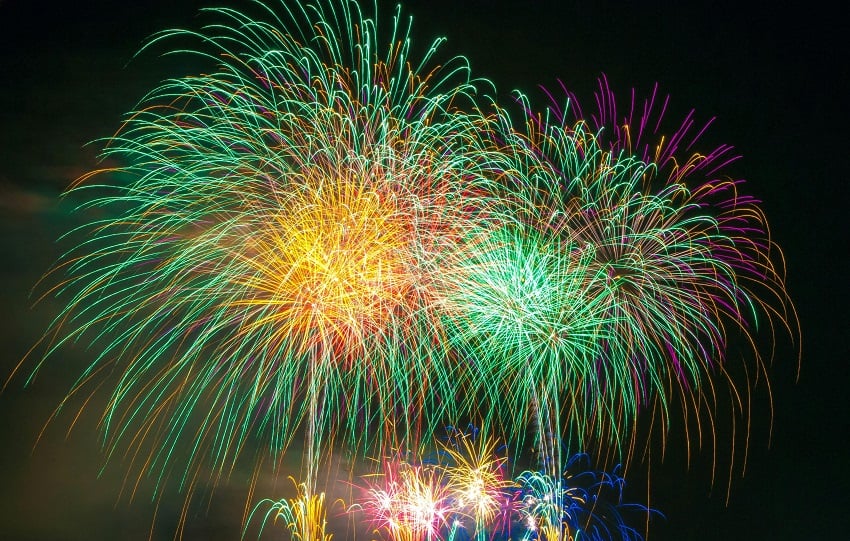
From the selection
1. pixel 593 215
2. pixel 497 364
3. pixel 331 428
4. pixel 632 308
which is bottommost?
pixel 331 428

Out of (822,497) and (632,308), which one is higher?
(632,308)

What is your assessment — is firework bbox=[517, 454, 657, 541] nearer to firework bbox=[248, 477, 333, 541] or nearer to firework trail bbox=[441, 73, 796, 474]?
firework trail bbox=[441, 73, 796, 474]

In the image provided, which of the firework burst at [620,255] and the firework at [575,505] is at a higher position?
the firework burst at [620,255]

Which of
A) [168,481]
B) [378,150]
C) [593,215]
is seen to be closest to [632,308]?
[593,215]

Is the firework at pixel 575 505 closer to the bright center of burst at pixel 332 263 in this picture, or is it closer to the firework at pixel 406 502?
the firework at pixel 406 502

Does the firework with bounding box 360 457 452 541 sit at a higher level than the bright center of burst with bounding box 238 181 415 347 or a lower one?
lower

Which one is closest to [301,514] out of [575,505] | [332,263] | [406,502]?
[406,502]

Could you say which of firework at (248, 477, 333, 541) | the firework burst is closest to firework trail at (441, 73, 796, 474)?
the firework burst

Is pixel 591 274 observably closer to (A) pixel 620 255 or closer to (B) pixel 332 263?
(A) pixel 620 255

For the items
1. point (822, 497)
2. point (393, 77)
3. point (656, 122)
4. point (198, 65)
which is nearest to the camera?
point (393, 77)

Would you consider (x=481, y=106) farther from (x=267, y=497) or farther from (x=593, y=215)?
(x=267, y=497)

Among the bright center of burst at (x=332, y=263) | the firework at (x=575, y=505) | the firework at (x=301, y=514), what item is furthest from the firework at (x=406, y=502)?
the bright center of burst at (x=332, y=263)
